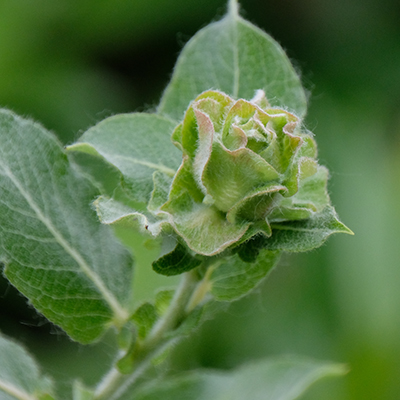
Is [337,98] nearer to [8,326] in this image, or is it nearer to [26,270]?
[8,326]

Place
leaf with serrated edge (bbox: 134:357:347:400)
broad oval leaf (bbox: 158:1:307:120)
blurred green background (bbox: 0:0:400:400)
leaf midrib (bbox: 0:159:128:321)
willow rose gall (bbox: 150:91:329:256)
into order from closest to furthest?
1. willow rose gall (bbox: 150:91:329:256)
2. leaf midrib (bbox: 0:159:128:321)
3. broad oval leaf (bbox: 158:1:307:120)
4. leaf with serrated edge (bbox: 134:357:347:400)
5. blurred green background (bbox: 0:0:400:400)

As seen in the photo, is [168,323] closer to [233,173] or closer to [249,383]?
[233,173]

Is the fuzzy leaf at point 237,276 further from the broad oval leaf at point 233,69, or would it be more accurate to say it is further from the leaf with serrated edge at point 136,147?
the broad oval leaf at point 233,69

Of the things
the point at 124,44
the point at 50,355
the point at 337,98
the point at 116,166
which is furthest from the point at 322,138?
the point at 116,166

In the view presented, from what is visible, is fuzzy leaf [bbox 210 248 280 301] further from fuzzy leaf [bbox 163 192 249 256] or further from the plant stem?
fuzzy leaf [bbox 163 192 249 256]

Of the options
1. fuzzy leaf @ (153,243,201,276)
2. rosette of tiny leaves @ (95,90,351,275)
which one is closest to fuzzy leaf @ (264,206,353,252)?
rosette of tiny leaves @ (95,90,351,275)

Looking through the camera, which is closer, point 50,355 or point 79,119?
point 50,355

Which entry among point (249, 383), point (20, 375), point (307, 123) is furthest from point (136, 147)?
point (307, 123)

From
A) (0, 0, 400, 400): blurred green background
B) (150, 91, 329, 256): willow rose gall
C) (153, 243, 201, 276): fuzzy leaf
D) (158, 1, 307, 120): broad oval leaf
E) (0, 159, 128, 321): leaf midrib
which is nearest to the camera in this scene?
(150, 91, 329, 256): willow rose gall
